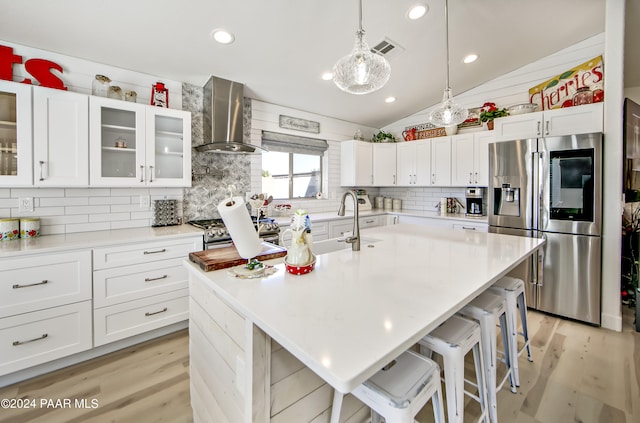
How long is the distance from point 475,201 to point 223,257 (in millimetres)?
3818

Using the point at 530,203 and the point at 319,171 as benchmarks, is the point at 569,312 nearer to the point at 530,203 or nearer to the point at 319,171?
the point at 530,203

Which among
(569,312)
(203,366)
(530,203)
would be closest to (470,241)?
(530,203)

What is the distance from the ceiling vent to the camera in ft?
9.20

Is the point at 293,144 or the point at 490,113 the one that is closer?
the point at 490,113

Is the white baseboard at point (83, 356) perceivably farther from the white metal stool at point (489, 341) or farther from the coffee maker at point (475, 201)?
the coffee maker at point (475, 201)

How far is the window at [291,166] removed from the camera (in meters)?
3.86

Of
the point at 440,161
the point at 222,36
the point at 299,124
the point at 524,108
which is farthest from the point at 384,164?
the point at 222,36

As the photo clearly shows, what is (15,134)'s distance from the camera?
2004 millimetres

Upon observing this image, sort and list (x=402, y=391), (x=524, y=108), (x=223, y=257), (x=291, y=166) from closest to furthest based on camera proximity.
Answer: (x=402, y=391) → (x=223, y=257) → (x=524, y=108) → (x=291, y=166)

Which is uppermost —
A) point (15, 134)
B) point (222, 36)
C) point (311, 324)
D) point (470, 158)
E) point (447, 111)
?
point (222, 36)

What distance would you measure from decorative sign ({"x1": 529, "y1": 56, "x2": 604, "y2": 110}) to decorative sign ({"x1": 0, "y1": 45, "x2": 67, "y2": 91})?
4.63 metres

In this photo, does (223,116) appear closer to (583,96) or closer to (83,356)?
(83,356)

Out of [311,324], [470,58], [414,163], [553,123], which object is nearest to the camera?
[311,324]

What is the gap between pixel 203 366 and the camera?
4.53 feet
